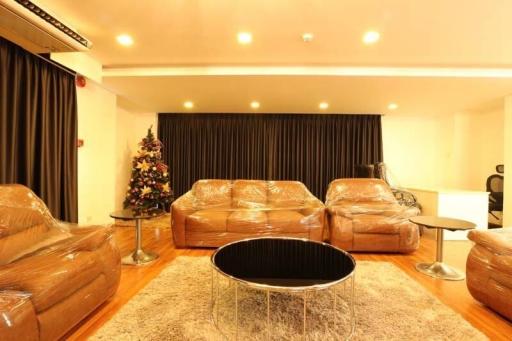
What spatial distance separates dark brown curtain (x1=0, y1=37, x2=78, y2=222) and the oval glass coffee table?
224 centimetres

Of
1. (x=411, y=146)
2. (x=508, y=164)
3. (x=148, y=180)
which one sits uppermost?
(x=411, y=146)

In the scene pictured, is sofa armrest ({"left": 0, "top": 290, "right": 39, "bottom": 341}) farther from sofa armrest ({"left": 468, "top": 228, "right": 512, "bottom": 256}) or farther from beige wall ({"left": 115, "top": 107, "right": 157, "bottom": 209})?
beige wall ({"left": 115, "top": 107, "right": 157, "bottom": 209})

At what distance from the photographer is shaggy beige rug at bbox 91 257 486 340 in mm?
1498

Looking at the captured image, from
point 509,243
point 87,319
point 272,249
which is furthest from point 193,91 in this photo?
point 509,243

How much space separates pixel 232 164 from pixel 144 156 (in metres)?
1.75

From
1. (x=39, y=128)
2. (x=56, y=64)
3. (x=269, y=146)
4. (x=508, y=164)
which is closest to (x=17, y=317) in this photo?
(x=39, y=128)

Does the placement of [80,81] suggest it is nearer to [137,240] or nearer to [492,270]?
[137,240]

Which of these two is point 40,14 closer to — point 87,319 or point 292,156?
point 87,319

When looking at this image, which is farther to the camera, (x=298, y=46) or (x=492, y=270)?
(x=298, y=46)

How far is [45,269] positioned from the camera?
140cm

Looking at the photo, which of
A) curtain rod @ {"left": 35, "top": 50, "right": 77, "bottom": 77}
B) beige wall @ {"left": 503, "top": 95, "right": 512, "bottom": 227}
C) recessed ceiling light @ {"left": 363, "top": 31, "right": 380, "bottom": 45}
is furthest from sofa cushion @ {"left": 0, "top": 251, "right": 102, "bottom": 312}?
beige wall @ {"left": 503, "top": 95, "right": 512, "bottom": 227}

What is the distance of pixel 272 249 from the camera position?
80.4 inches

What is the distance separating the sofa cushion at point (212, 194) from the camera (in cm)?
350

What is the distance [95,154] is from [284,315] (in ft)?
11.7
